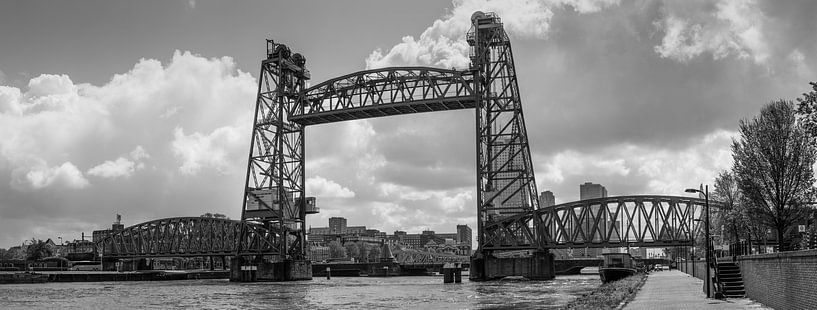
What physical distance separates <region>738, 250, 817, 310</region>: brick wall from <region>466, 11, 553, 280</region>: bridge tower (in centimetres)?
6973

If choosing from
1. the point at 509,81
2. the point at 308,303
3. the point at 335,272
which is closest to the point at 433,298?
the point at 308,303

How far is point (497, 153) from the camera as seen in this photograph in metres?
106

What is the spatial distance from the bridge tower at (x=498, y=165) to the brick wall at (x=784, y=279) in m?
69.7

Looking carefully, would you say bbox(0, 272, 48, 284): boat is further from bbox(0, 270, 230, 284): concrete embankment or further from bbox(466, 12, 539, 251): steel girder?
bbox(466, 12, 539, 251): steel girder

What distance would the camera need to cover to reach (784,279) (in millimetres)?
27500

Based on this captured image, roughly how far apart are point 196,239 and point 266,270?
4036 centimetres

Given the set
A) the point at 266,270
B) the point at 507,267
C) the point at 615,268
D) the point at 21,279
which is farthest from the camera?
the point at 21,279

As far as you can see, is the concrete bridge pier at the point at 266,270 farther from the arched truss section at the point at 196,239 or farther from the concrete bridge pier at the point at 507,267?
the concrete bridge pier at the point at 507,267

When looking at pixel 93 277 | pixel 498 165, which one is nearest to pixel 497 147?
pixel 498 165

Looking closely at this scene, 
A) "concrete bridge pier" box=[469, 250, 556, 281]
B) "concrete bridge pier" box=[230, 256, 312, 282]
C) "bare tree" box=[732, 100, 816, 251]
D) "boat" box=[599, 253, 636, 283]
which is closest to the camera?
"bare tree" box=[732, 100, 816, 251]

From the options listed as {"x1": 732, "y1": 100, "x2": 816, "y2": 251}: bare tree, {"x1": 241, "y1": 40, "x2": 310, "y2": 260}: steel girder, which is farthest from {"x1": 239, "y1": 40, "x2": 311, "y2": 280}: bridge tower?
{"x1": 732, "y1": 100, "x2": 816, "y2": 251}: bare tree

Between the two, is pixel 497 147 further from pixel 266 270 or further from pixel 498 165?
pixel 266 270

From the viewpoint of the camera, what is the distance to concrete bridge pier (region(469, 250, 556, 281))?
105562 millimetres

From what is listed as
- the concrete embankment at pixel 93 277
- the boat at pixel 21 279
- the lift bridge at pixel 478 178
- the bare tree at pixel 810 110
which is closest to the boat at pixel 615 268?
the lift bridge at pixel 478 178
